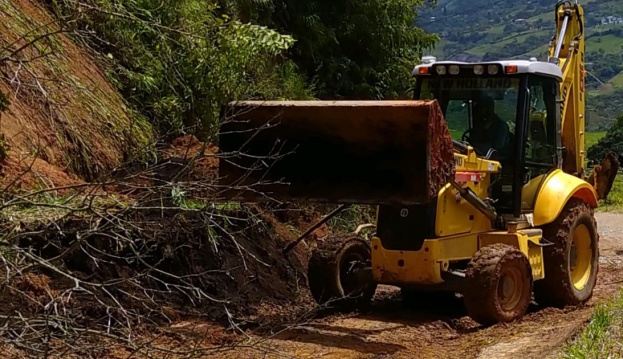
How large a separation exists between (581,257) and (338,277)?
2856 mm

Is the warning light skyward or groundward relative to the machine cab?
skyward

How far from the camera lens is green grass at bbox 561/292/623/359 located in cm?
628

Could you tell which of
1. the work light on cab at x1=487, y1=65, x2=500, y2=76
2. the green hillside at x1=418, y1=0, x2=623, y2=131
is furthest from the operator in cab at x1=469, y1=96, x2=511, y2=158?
the green hillside at x1=418, y1=0, x2=623, y2=131

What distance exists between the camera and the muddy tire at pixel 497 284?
8102mm

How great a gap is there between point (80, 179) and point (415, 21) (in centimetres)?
945

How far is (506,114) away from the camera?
9.07 metres

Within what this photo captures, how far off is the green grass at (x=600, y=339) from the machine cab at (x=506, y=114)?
1829mm

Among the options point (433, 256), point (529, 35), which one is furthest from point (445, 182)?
point (529, 35)

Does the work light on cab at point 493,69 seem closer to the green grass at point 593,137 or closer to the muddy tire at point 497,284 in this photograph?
the muddy tire at point 497,284

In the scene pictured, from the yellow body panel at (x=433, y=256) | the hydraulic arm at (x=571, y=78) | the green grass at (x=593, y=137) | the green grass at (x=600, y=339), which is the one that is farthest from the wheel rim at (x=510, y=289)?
the green grass at (x=593, y=137)

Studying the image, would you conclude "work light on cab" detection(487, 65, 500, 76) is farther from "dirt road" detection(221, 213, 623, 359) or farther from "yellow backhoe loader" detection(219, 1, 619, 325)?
"dirt road" detection(221, 213, 623, 359)

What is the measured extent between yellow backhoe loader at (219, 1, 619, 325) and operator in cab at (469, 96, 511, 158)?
11 mm

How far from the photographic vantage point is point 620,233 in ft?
58.2

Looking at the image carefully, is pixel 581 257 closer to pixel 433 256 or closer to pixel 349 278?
pixel 433 256
